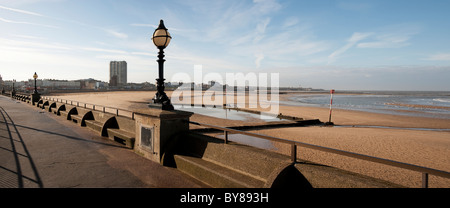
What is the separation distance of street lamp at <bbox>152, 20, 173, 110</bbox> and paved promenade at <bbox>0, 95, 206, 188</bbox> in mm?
1677

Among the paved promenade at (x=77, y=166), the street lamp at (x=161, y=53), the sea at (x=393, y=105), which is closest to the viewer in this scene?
the paved promenade at (x=77, y=166)

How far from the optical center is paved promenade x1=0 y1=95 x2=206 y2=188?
4.56m

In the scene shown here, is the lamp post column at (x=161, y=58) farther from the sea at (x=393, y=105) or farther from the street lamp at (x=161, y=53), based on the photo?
Answer: the sea at (x=393, y=105)

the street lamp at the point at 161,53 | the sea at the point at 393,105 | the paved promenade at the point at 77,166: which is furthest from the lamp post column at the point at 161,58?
the sea at the point at 393,105

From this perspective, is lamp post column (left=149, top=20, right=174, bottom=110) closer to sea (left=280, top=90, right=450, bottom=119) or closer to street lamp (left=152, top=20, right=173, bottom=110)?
street lamp (left=152, top=20, right=173, bottom=110)

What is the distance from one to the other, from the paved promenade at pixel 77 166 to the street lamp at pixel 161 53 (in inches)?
66.0

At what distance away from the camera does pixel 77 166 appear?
18.0 feet

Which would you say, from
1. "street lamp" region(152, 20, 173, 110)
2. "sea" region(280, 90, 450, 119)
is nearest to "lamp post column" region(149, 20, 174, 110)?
"street lamp" region(152, 20, 173, 110)

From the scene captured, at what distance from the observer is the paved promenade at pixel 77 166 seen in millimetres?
4559

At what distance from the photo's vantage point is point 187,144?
5.91 m

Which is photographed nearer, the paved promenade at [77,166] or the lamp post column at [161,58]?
the paved promenade at [77,166]

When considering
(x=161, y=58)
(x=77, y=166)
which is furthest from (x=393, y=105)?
(x=77, y=166)
